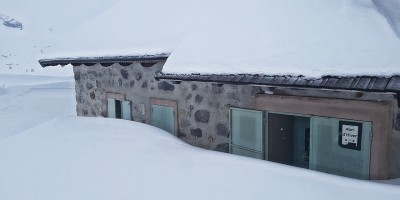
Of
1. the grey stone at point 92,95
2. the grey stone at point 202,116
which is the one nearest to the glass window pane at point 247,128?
the grey stone at point 202,116

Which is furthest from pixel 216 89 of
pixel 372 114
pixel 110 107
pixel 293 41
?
pixel 110 107

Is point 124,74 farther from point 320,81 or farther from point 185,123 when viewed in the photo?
point 320,81

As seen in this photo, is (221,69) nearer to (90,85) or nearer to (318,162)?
(318,162)

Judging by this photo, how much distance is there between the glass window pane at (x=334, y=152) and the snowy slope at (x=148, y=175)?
0.86 meters

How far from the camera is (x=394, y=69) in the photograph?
3770mm

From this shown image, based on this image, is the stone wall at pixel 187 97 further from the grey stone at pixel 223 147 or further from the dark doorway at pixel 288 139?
the dark doorway at pixel 288 139

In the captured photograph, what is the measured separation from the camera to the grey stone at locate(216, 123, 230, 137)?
6311 millimetres

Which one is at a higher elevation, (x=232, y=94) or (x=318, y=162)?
(x=232, y=94)

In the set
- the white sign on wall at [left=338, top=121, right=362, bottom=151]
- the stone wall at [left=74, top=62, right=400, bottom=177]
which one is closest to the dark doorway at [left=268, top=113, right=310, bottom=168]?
the stone wall at [left=74, top=62, right=400, bottom=177]

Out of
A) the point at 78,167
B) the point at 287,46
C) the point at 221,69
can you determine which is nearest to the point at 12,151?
the point at 78,167

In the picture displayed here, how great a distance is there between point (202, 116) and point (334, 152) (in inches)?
106

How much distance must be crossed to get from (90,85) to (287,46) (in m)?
6.87

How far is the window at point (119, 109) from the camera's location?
8508mm

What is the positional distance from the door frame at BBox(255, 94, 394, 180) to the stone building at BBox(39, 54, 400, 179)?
0.04ft
